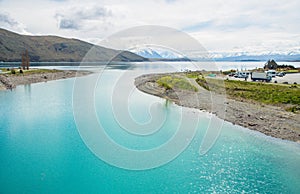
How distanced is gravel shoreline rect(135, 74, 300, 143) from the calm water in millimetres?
1090

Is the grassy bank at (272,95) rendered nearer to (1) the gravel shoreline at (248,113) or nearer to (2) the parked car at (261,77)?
(1) the gravel shoreline at (248,113)

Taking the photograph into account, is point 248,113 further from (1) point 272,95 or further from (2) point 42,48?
(2) point 42,48

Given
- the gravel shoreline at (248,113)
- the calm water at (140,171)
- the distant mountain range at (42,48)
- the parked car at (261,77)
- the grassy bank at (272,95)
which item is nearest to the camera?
the calm water at (140,171)

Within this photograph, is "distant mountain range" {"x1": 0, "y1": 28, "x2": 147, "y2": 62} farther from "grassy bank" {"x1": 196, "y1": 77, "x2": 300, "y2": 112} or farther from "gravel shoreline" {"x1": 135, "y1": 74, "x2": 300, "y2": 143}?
"grassy bank" {"x1": 196, "y1": 77, "x2": 300, "y2": 112}

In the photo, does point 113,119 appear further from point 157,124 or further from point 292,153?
point 292,153

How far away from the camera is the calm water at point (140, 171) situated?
10.2 metres

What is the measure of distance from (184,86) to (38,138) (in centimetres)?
2371

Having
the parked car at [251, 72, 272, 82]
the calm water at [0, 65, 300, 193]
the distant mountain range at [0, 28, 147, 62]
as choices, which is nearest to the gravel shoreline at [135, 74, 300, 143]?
the calm water at [0, 65, 300, 193]

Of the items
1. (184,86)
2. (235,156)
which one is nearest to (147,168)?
(235,156)

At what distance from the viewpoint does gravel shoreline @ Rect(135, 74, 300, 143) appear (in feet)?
54.9

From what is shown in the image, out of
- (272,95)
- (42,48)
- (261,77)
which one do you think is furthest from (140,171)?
(42,48)

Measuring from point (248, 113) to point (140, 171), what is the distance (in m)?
12.5

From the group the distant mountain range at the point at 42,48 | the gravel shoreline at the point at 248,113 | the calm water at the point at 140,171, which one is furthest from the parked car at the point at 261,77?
the distant mountain range at the point at 42,48

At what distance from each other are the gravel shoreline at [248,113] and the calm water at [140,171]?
1090 mm
